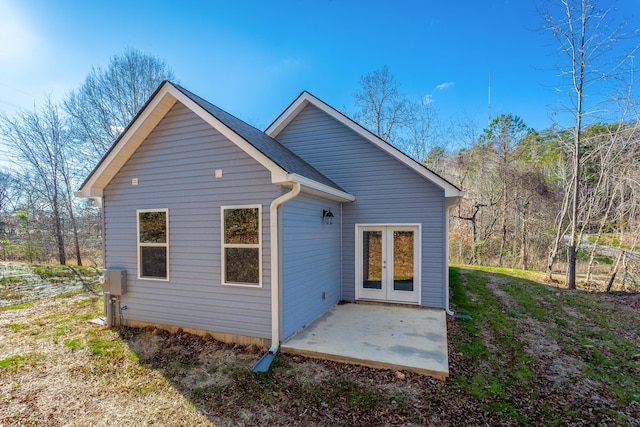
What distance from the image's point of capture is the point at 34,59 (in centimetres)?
977

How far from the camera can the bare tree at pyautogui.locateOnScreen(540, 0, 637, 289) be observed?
902 cm

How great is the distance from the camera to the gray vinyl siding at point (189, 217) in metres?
4.99

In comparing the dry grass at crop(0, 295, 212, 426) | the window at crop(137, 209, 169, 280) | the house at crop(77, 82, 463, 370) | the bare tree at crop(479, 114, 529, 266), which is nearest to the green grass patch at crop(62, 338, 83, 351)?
the dry grass at crop(0, 295, 212, 426)

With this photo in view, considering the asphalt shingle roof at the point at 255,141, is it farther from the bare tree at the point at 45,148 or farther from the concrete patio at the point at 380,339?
the bare tree at the point at 45,148

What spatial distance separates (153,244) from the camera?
5.72 metres

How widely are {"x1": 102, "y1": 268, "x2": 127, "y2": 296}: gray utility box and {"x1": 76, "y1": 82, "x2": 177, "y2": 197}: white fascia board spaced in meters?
1.60

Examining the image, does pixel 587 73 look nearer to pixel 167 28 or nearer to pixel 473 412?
pixel 473 412

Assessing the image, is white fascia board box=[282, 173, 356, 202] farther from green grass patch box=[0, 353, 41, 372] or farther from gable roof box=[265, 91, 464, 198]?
green grass patch box=[0, 353, 41, 372]

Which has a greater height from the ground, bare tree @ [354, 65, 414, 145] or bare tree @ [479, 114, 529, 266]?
bare tree @ [354, 65, 414, 145]

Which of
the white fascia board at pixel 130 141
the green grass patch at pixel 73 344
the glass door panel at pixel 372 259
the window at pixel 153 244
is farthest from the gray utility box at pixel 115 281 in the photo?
the glass door panel at pixel 372 259

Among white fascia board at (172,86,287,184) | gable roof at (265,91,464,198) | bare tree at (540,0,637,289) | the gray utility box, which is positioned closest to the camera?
white fascia board at (172,86,287,184)

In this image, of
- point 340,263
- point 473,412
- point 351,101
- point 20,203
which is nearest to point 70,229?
point 20,203

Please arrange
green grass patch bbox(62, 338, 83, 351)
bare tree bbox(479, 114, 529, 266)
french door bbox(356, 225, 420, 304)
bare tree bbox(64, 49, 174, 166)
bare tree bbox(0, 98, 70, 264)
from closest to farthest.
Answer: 1. green grass patch bbox(62, 338, 83, 351)
2. french door bbox(356, 225, 420, 304)
3. bare tree bbox(0, 98, 70, 264)
4. bare tree bbox(64, 49, 174, 166)
5. bare tree bbox(479, 114, 529, 266)

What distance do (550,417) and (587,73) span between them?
1083cm
